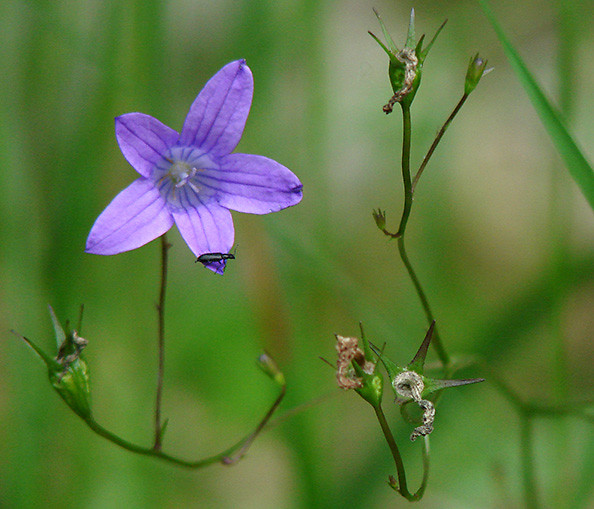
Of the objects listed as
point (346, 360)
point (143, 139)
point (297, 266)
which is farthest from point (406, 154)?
point (297, 266)

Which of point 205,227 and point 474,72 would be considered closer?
point 474,72

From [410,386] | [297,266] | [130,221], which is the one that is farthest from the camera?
[297,266]

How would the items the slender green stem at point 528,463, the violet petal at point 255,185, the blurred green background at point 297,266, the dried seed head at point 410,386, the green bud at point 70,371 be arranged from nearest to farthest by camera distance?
the dried seed head at point 410,386 < the green bud at point 70,371 < the violet petal at point 255,185 < the slender green stem at point 528,463 < the blurred green background at point 297,266

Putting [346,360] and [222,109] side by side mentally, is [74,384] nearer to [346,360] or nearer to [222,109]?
[346,360]

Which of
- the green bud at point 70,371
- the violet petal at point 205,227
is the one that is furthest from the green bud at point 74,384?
the violet petal at point 205,227

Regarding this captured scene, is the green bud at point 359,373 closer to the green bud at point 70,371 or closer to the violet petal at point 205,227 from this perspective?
the violet petal at point 205,227

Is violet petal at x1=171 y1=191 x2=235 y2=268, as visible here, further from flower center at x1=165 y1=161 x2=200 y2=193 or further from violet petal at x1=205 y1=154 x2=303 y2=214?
flower center at x1=165 y1=161 x2=200 y2=193

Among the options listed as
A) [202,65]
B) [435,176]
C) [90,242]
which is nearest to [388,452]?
[90,242]
